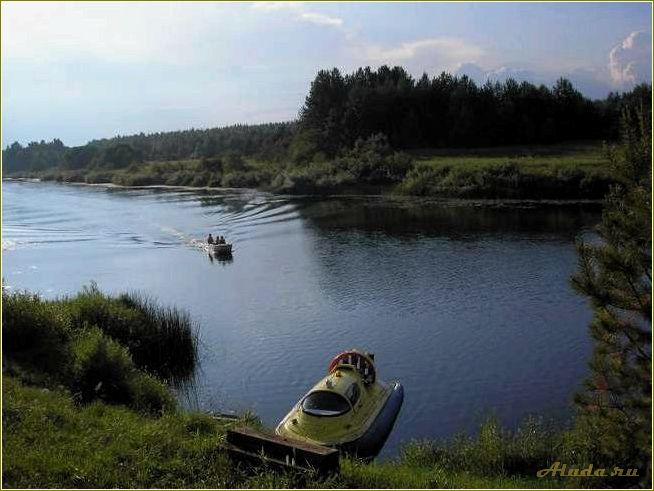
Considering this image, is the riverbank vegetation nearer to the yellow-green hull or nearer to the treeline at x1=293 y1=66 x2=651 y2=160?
the treeline at x1=293 y1=66 x2=651 y2=160

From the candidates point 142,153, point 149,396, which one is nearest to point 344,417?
point 149,396

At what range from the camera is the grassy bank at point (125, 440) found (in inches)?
465

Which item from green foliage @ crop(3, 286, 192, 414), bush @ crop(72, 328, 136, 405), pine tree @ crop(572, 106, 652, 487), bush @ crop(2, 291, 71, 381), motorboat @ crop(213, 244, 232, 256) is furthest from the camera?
motorboat @ crop(213, 244, 232, 256)

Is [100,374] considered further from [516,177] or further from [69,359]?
[516,177]

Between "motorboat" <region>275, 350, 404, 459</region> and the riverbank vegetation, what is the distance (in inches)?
2471

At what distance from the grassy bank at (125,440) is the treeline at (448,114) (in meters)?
93.9

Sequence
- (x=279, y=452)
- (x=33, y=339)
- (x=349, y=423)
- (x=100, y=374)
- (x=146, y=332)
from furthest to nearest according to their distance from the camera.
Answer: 1. (x=146, y=332)
2. (x=349, y=423)
3. (x=33, y=339)
4. (x=100, y=374)
5. (x=279, y=452)

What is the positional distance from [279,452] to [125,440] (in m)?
3.20

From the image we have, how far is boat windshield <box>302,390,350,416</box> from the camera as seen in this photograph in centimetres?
1933

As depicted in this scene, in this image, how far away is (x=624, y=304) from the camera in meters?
13.1

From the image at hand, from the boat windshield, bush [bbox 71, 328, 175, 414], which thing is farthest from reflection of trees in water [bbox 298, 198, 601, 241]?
bush [bbox 71, 328, 175, 414]

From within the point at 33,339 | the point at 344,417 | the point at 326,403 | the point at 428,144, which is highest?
the point at 428,144

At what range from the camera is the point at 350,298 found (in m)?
36.0

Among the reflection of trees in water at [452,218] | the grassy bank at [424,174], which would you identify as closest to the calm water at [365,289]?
the reflection of trees in water at [452,218]
